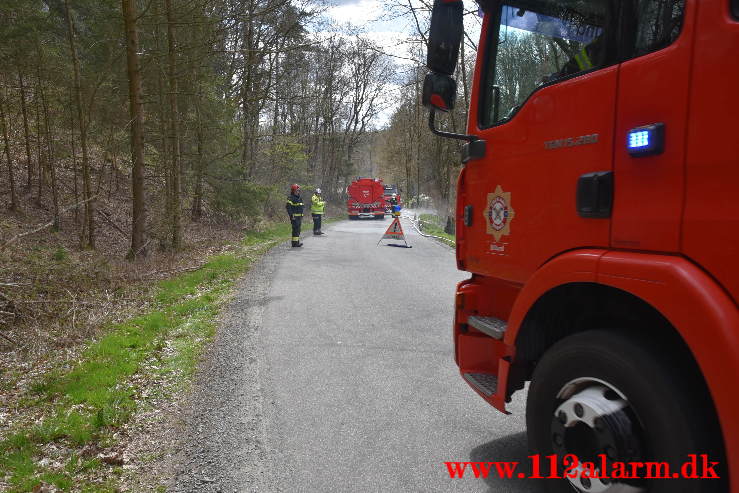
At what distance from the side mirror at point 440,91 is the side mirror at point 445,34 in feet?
0.22

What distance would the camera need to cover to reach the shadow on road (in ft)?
10.1

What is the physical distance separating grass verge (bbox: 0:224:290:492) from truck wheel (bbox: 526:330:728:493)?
2.72m

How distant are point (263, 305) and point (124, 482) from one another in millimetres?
4942

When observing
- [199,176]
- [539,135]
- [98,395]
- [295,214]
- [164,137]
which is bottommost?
[98,395]

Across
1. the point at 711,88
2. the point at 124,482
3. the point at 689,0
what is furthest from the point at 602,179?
the point at 124,482

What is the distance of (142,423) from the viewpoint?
13.7 feet

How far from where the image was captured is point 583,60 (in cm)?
256

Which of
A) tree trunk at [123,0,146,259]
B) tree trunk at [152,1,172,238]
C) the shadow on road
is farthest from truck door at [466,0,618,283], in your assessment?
tree trunk at [152,1,172,238]

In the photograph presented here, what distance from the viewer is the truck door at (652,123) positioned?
1950 mm

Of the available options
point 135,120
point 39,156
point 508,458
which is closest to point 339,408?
point 508,458

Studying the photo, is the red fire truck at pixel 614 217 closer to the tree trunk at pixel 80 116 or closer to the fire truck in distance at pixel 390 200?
the tree trunk at pixel 80 116

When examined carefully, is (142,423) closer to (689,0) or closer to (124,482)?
(124,482)

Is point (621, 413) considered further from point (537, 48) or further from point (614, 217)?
point (537, 48)

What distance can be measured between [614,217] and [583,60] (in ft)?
2.87
